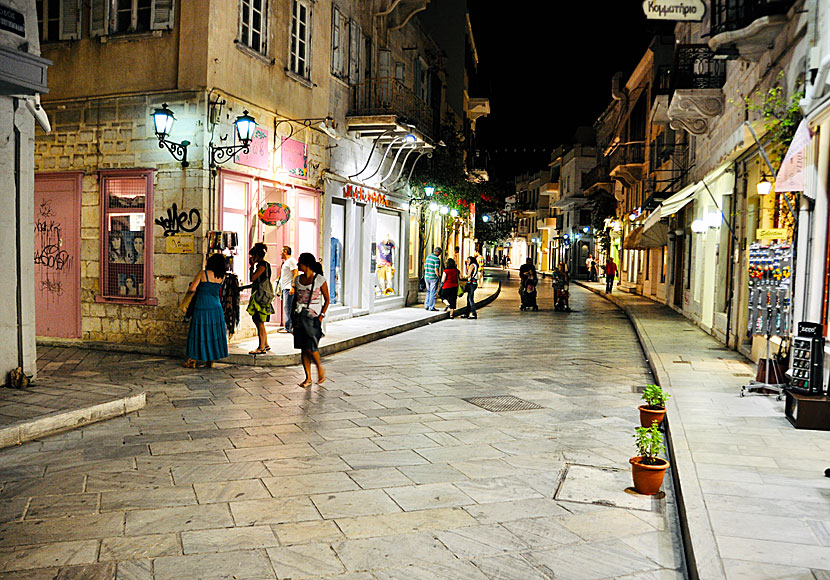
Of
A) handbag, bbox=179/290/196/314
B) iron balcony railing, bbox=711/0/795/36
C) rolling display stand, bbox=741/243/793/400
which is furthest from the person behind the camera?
iron balcony railing, bbox=711/0/795/36

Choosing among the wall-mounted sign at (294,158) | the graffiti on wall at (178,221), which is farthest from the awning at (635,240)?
the graffiti on wall at (178,221)

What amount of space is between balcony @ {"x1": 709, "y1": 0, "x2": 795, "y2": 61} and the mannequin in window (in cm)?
1098

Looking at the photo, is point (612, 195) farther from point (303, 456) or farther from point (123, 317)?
point (303, 456)

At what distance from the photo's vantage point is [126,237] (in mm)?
12336

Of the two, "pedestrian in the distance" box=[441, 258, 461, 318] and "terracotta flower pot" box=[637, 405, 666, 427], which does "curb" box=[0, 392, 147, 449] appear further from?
"pedestrian in the distance" box=[441, 258, 461, 318]

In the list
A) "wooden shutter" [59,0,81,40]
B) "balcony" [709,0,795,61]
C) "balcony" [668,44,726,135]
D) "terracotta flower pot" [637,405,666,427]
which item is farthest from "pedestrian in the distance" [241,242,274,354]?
"balcony" [668,44,726,135]

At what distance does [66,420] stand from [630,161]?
1230 inches

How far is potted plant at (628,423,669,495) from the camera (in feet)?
17.3

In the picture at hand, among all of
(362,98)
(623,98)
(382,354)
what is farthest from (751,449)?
(623,98)

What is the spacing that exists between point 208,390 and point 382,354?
4.17 metres

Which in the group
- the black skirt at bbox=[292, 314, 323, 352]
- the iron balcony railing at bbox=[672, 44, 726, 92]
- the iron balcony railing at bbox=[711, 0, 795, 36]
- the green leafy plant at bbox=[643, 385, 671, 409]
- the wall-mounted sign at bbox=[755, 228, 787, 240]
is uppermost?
the iron balcony railing at bbox=[672, 44, 726, 92]

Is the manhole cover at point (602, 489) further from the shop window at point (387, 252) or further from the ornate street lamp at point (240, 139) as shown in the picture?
the shop window at point (387, 252)

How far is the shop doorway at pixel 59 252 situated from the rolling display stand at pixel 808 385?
37.2 feet

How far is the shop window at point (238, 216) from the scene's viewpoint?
12375 millimetres
